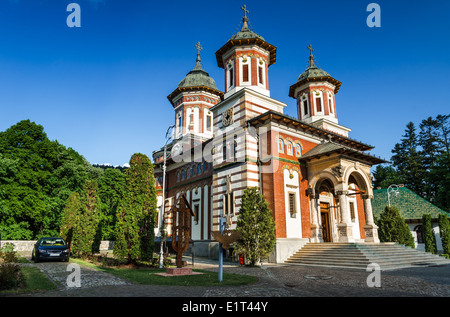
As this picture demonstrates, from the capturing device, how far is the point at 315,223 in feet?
70.5

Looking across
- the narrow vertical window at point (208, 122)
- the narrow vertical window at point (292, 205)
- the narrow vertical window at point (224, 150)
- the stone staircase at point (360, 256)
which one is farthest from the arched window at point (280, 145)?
the narrow vertical window at point (208, 122)

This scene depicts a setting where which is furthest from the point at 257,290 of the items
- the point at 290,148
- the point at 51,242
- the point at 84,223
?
the point at 84,223

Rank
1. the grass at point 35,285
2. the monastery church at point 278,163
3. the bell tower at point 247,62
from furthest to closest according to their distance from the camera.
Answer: the bell tower at point 247,62, the monastery church at point 278,163, the grass at point 35,285

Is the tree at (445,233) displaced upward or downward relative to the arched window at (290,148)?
downward

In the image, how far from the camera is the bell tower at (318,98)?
29188mm

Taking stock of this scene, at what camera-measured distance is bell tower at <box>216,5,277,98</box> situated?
24047 mm

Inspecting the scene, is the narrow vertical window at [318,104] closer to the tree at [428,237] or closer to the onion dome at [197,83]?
the onion dome at [197,83]

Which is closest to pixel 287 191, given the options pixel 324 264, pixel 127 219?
pixel 324 264

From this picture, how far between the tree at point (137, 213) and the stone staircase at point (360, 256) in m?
9.57

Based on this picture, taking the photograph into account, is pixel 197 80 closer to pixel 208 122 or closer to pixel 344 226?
pixel 208 122

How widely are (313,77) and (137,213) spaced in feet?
74.8

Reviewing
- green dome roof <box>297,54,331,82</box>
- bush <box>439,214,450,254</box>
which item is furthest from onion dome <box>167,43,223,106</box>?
bush <box>439,214,450,254</box>
